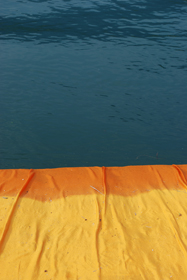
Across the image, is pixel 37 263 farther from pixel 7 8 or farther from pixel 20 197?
pixel 7 8

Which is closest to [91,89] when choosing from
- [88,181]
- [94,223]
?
[88,181]

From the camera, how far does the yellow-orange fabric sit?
259 centimetres

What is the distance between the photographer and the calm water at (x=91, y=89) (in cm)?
496

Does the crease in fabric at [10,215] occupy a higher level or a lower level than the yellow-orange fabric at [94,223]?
higher

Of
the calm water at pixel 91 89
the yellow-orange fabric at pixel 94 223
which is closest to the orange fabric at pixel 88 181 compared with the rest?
the yellow-orange fabric at pixel 94 223

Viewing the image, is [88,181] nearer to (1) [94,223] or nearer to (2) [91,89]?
(1) [94,223]

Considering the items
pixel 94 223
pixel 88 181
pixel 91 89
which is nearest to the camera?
pixel 94 223

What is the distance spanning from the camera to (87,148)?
16.3ft

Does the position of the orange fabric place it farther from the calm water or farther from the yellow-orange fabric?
the calm water

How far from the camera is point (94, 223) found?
3.05 m

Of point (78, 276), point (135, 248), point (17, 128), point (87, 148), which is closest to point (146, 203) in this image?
point (135, 248)

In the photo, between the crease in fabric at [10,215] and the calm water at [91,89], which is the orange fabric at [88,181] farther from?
the calm water at [91,89]

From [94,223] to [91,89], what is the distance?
161 inches

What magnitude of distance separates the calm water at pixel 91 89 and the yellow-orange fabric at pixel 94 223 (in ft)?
3.41
